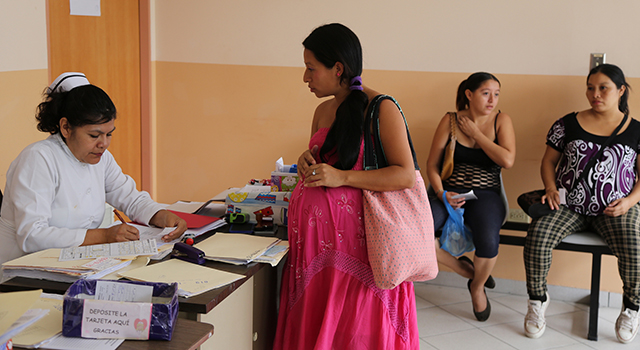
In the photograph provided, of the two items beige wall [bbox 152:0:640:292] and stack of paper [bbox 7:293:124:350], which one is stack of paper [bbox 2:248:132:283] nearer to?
stack of paper [bbox 7:293:124:350]

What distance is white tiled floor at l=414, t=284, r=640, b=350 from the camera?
110 inches

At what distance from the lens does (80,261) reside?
144cm

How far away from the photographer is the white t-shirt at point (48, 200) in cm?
162

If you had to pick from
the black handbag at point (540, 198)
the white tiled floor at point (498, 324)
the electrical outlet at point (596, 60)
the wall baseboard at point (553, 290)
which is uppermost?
the electrical outlet at point (596, 60)

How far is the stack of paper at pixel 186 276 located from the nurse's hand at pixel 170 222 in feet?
0.90

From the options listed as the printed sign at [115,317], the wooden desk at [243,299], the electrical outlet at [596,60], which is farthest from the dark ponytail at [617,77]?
the printed sign at [115,317]

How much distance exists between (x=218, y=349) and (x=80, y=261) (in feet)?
1.52

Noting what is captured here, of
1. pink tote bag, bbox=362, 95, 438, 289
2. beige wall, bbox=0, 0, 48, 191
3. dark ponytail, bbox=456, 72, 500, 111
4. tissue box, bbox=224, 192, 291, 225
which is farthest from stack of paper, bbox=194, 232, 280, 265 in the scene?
dark ponytail, bbox=456, 72, 500, 111

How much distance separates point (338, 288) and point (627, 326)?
2040 millimetres

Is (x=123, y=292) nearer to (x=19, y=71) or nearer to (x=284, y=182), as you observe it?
(x=284, y=182)

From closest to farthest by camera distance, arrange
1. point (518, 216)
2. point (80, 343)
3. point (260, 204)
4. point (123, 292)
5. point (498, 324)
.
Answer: point (80, 343) < point (123, 292) < point (260, 204) < point (498, 324) < point (518, 216)

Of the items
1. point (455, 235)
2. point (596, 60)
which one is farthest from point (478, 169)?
point (596, 60)

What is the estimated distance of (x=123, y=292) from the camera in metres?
1.14

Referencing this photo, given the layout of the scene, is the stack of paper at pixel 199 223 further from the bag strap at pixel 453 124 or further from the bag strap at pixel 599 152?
the bag strap at pixel 599 152
